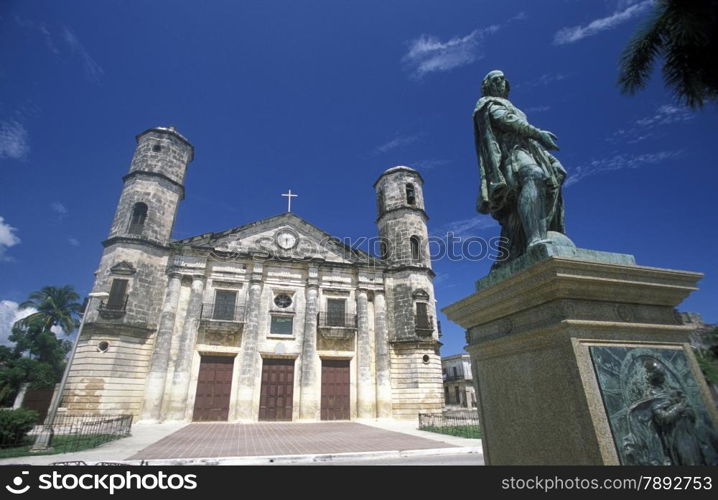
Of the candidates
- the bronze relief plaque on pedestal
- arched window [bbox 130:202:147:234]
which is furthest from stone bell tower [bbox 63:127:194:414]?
the bronze relief plaque on pedestal

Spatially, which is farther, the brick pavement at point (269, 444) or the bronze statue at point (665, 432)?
the brick pavement at point (269, 444)

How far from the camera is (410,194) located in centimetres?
2336

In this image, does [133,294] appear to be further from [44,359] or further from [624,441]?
[44,359]

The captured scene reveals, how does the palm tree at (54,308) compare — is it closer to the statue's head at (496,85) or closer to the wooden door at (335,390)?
the wooden door at (335,390)

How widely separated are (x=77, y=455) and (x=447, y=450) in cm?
877

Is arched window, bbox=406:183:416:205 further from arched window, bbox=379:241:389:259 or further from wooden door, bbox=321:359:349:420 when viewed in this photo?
wooden door, bbox=321:359:349:420

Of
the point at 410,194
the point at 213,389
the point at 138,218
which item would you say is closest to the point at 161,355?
the point at 213,389

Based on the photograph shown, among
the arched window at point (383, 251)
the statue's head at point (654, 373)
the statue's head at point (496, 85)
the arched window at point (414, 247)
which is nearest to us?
the statue's head at point (654, 373)

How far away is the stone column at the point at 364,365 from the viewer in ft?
59.9

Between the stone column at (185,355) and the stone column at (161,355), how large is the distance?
494mm

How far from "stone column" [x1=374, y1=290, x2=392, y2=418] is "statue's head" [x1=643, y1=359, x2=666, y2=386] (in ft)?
57.4

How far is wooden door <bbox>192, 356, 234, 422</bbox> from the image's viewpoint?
16734 millimetres

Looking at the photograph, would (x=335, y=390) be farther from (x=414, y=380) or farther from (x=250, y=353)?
(x=250, y=353)

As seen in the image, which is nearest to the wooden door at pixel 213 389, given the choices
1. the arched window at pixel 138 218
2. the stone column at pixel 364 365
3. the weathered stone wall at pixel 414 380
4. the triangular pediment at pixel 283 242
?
the triangular pediment at pixel 283 242
